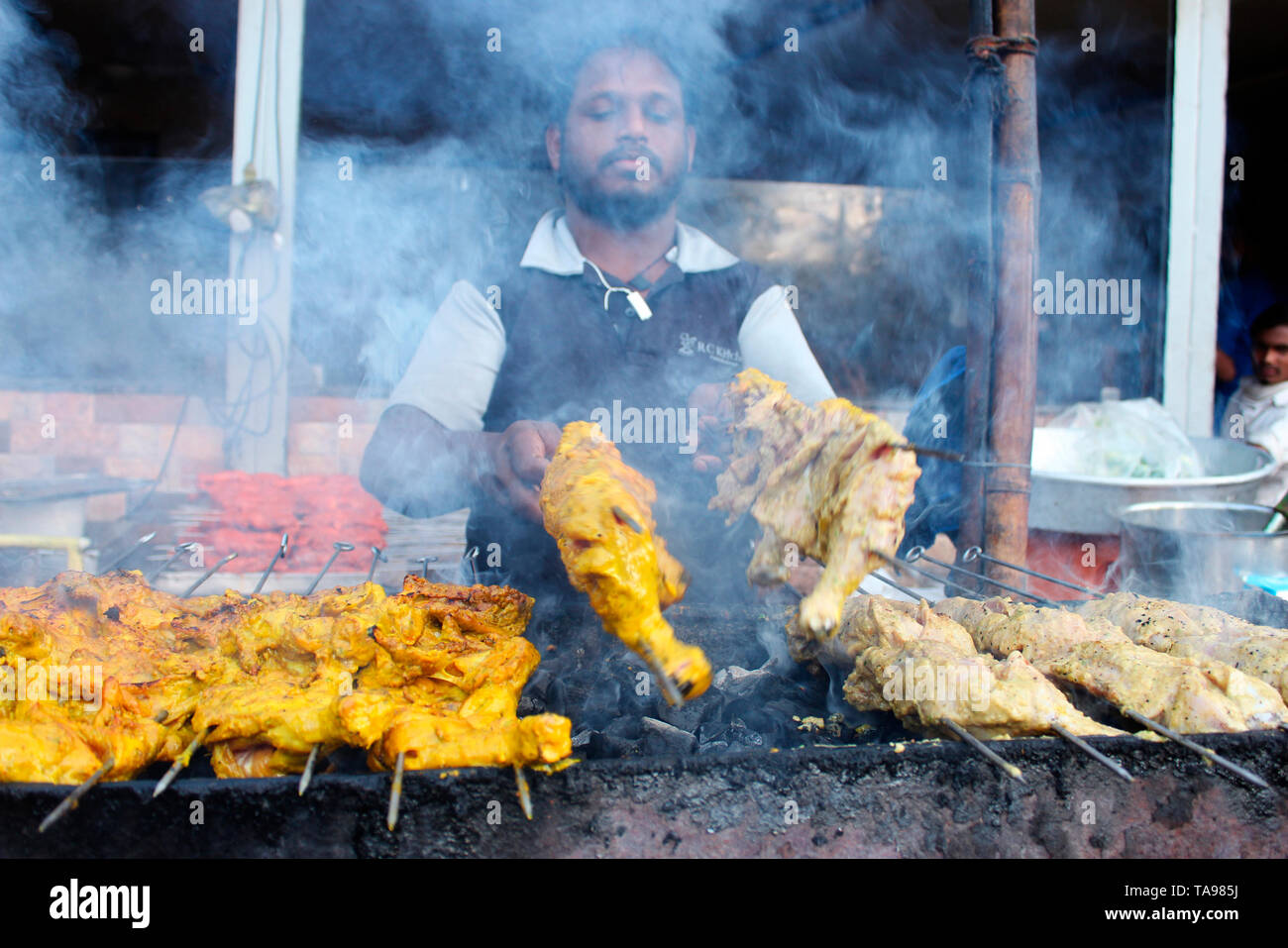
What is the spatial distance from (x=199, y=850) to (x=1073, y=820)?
2.28 metres

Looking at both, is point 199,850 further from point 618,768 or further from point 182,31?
point 182,31

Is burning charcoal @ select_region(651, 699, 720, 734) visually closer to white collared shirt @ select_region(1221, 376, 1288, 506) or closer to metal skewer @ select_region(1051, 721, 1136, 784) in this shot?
metal skewer @ select_region(1051, 721, 1136, 784)

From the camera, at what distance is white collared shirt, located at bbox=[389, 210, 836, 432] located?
488 cm

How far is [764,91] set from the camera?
9.23 meters

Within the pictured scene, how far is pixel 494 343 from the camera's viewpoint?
16.5 ft

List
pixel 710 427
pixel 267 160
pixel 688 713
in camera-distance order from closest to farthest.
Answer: pixel 688 713, pixel 710 427, pixel 267 160

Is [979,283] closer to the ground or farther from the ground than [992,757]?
farther from the ground

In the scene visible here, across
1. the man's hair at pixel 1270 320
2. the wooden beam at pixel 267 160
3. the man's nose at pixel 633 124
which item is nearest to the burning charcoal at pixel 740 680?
the man's nose at pixel 633 124

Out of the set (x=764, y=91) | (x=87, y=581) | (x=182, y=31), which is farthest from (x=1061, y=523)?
(x=182, y=31)

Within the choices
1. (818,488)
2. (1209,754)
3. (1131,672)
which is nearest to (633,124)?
(818,488)

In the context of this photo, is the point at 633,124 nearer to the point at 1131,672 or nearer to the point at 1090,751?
the point at 1131,672

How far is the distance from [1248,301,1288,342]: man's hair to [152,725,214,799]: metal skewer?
8715mm

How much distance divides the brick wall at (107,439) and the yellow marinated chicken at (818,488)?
5582mm

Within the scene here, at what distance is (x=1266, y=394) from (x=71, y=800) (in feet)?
29.3
